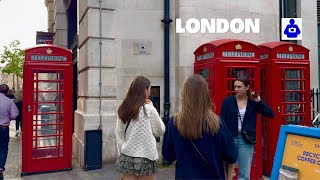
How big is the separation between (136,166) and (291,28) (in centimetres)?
720

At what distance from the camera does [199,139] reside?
265cm

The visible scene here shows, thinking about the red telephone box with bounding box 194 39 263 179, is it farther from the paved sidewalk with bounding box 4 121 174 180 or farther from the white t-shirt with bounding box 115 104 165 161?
the white t-shirt with bounding box 115 104 165 161

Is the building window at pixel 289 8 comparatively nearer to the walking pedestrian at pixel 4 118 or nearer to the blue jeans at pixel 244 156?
the blue jeans at pixel 244 156

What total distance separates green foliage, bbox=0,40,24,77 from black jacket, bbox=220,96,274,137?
3659 centimetres

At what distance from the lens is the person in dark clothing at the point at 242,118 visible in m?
4.66

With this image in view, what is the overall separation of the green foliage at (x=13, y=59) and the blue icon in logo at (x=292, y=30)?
34098 millimetres

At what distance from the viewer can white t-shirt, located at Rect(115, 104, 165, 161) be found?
359 cm

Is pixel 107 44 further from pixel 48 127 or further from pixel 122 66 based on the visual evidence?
pixel 48 127

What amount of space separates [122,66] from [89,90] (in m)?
0.95

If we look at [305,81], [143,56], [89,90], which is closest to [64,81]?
[89,90]

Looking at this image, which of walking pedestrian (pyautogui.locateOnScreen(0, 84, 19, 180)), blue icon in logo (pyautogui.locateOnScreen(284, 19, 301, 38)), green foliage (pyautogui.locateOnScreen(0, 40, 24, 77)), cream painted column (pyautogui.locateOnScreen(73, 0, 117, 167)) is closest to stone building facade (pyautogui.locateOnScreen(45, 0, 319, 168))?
cream painted column (pyautogui.locateOnScreen(73, 0, 117, 167))

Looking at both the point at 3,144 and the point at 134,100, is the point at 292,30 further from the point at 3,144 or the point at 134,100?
the point at 3,144

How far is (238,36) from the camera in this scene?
808 centimetres

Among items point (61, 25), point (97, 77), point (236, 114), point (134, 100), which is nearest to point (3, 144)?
point (97, 77)
